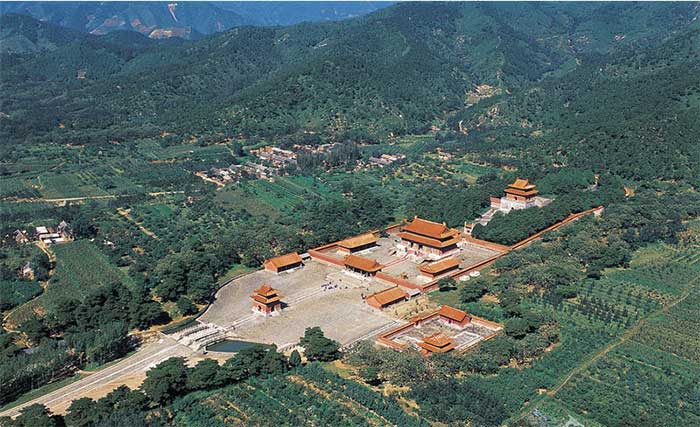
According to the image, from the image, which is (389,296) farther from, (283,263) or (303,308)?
(283,263)

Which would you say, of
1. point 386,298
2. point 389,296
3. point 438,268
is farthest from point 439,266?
point 386,298

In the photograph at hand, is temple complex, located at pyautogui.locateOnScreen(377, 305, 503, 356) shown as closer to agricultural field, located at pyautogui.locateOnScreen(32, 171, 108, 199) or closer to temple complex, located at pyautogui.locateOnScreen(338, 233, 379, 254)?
temple complex, located at pyautogui.locateOnScreen(338, 233, 379, 254)

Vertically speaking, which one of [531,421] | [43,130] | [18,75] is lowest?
[531,421]

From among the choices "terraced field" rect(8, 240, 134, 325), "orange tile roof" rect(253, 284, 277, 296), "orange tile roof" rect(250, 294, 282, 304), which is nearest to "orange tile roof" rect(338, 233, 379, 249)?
"orange tile roof" rect(253, 284, 277, 296)

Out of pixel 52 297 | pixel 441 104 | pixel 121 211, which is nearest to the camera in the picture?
pixel 52 297

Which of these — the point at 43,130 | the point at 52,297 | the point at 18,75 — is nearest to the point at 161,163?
the point at 43,130

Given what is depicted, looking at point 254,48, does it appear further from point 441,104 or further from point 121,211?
point 121,211
